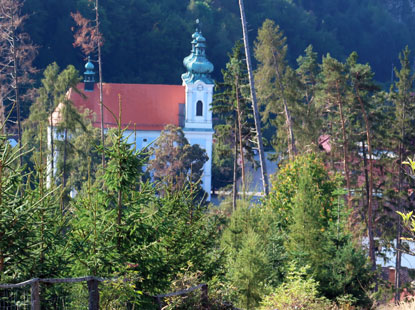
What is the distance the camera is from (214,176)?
55.3 m

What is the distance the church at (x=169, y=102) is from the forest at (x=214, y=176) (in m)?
5.70

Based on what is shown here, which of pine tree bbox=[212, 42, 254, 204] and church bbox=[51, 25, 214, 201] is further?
church bbox=[51, 25, 214, 201]

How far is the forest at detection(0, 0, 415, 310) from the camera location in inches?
353

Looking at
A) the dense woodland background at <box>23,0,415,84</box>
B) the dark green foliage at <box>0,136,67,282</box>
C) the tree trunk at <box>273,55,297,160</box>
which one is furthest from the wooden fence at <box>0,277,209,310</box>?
the dense woodland background at <box>23,0,415,84</box>

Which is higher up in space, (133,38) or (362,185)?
(133,38)

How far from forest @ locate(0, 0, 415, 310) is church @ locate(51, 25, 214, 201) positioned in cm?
570

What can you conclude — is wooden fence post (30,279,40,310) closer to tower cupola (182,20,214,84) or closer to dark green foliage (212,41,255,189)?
dark green foliage (212,41,255,189)

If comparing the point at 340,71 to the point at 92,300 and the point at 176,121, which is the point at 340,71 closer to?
the point at 92,300

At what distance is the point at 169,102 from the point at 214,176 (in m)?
8.73

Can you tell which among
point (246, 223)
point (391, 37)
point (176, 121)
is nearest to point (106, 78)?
point (176, 121)

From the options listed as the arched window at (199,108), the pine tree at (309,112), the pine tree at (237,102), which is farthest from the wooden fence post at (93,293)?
the arched window at (199,108)

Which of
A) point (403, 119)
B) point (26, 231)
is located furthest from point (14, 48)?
point (26, 231)

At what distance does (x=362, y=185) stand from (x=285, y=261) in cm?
2061

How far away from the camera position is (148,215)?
956 centimetres
